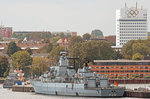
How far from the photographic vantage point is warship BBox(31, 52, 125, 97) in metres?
116

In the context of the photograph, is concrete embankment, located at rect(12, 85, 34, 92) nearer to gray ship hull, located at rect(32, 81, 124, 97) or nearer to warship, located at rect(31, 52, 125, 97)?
warship, located at rect(31, 52, 125, 97)

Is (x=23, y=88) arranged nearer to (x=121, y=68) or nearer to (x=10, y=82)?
(x=10, y=82)

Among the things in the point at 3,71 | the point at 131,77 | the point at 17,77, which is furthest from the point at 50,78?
the point at 3,71

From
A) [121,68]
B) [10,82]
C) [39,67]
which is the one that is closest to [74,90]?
[10,82]

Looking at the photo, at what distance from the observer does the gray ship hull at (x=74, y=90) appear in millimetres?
115438

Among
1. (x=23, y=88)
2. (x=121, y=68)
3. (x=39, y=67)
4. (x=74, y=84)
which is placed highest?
(x=39, y=67)

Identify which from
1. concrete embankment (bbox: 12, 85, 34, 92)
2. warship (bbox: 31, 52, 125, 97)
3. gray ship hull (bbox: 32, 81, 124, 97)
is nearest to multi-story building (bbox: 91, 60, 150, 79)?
concrete embankment (bbox: 12, 85, 34, 92)

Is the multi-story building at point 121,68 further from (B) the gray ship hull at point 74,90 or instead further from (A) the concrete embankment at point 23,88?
(B) the gray ship hull at point 74,90

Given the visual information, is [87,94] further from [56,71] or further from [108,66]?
[108,66]

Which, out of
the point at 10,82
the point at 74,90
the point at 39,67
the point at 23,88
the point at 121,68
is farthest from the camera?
the point at 39,67

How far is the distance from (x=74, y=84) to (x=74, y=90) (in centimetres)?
105

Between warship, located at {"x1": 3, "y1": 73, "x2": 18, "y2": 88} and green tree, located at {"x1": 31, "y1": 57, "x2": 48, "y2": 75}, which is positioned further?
green tree, located at {"x1": 31, "y1": 57, "x2": 48, "y2": 75}

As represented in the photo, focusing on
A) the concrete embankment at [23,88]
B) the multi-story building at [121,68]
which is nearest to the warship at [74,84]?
the concrete embankment at [23,88]

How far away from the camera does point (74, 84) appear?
11931 centimetres
